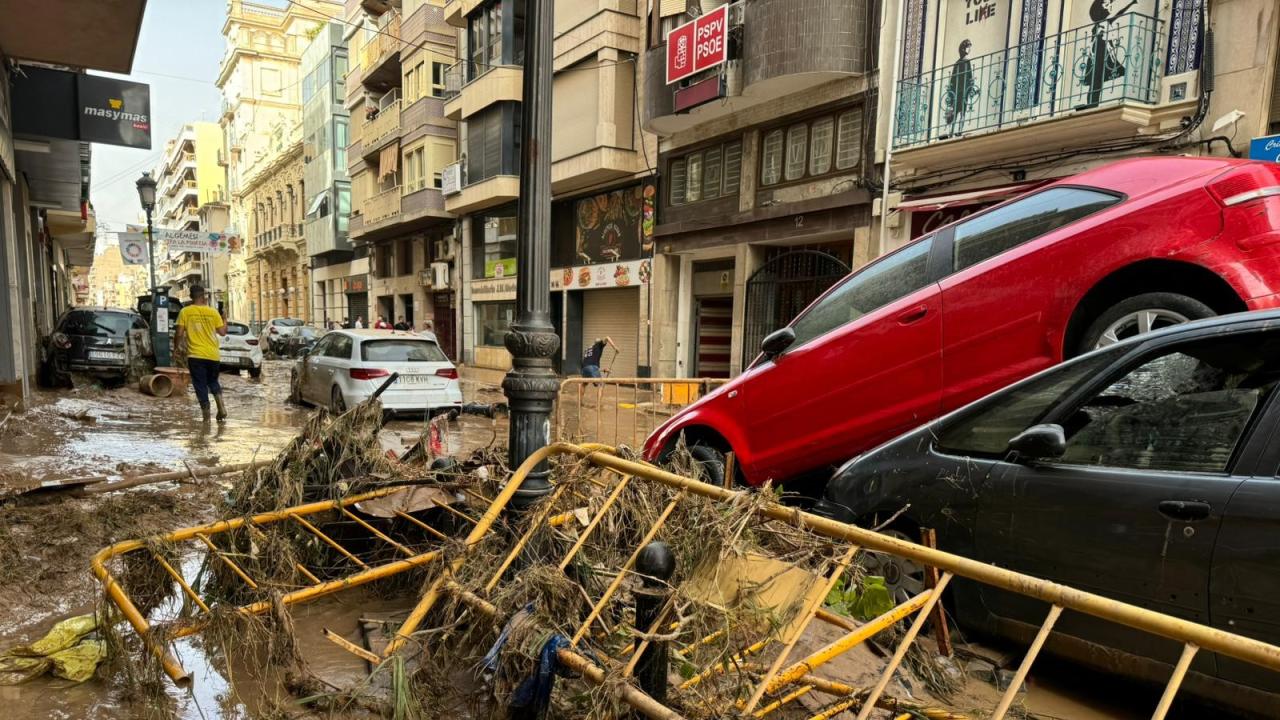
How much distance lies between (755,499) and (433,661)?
1533mm

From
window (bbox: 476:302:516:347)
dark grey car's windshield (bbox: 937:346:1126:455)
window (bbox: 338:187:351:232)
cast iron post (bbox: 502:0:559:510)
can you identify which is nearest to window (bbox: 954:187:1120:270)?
dark grey car's windshield (bbox: 937:346:1126:455)

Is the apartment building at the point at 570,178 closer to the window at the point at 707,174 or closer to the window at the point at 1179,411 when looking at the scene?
the window at the point at 707,174

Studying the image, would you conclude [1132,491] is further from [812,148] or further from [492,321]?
[492,321]

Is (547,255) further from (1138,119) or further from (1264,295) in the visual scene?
(1138,119)

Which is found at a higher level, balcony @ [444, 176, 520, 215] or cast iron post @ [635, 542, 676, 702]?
balcony @ [444, 176, 520, 215]

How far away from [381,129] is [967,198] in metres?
27.6

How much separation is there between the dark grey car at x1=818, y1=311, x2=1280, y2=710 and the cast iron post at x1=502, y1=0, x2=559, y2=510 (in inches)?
77.4

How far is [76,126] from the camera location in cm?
1141

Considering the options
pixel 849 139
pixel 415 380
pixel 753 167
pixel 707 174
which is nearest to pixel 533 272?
pixel 415 380

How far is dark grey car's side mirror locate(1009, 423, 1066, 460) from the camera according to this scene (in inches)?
113

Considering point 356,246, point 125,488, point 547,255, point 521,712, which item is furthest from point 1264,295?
point 356,246

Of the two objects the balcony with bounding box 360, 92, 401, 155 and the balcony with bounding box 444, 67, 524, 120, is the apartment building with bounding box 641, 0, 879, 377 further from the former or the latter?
the balcony with bounding box 360, 92, 401, 155

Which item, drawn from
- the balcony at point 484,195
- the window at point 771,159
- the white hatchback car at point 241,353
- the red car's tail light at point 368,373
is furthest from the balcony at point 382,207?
the red car's tail light at point 368,373

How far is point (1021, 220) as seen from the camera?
448 cm
